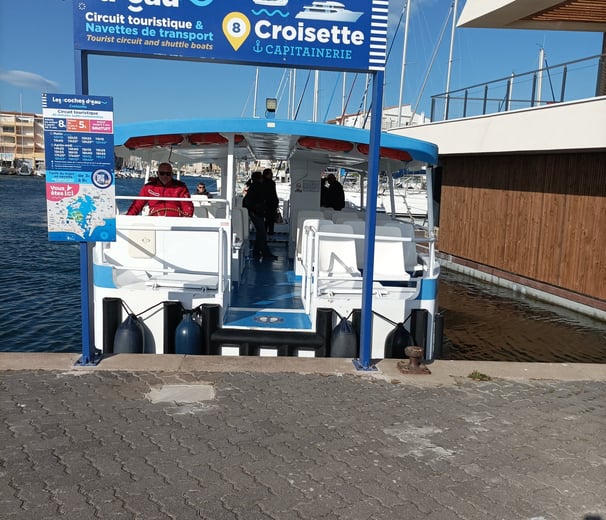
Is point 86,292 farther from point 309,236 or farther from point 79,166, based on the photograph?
point 309,236

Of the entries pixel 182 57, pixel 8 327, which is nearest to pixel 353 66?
pixel 182 57

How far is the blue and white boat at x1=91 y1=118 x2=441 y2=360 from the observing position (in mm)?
6297

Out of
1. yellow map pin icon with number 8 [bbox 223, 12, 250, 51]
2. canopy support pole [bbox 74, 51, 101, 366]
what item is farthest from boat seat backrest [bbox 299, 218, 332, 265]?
canopy support pole [bbox 74, 51, 101, 366]

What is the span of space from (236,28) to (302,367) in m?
3.02

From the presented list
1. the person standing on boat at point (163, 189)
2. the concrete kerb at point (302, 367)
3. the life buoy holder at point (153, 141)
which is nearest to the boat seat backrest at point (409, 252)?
the concrete kerb at point (302, 367)

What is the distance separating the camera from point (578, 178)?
1283cm

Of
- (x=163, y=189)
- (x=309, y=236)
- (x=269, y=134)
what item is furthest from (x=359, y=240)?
(x=163, y=189)

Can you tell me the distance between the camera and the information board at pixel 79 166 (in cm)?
467

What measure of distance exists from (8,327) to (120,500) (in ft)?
29.7

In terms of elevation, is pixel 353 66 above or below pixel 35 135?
below

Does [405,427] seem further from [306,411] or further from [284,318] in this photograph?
[284,318]

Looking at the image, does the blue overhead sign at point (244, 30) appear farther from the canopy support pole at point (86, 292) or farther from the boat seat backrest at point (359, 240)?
the boat seat backrest at point (359, 240)

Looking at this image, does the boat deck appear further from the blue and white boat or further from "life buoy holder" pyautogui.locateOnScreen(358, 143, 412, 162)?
"life buoy holder" pyautogui.locateOnScreen(358, 143, 412, 162)

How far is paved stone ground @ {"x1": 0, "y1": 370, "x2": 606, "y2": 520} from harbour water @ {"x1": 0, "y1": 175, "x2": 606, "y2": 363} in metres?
5.30
